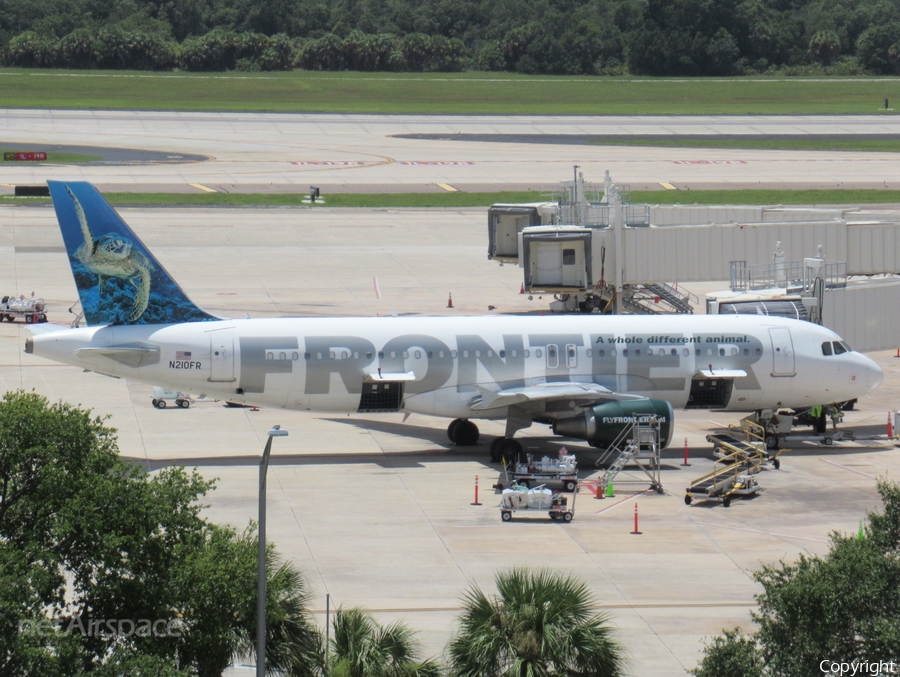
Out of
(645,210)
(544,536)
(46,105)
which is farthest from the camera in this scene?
(46,105)

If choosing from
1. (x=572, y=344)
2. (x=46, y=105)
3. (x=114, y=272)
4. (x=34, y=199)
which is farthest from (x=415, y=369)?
(x=46, y=105)

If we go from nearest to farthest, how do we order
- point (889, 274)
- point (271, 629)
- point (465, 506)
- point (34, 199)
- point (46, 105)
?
point (271, 629) → point (465, 506) → point (889, 274) → point (34, 199) → point (46, 105)

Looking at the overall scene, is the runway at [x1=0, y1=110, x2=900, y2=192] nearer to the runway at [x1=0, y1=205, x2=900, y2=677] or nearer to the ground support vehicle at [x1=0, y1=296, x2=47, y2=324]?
the ground support vehicle at [x1=0, y1=296, x2=47, y2=324]

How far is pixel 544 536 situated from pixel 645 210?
32.8 meters

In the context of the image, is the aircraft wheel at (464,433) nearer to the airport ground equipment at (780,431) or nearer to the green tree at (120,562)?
the airport ground equipment at (780,431)

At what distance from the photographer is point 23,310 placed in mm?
60438

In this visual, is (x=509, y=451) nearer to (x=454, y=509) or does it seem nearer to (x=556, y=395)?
(x=556, y=395)

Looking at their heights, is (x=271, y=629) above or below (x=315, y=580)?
above

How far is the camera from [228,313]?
63062 millimetres

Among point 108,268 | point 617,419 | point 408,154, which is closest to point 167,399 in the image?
point 108,268

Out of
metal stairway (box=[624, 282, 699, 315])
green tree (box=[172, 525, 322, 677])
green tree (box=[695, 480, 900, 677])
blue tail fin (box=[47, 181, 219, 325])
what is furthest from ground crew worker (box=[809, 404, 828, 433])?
green tree (box=[172, 525, 322, 677])

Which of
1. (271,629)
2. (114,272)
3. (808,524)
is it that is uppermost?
(114,272)

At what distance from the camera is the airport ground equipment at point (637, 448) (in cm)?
3781

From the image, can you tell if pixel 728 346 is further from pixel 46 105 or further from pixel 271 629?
pixel 46 105
